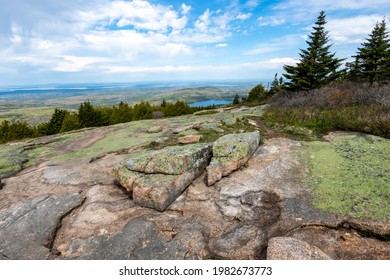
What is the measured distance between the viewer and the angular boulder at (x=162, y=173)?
17.5 ft

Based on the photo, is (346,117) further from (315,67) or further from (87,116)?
(87,116)

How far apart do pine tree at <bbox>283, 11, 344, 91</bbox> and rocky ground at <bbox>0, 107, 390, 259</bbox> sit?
80.1ft

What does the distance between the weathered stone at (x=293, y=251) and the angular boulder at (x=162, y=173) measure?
260 centimetres

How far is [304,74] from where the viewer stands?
29719mm

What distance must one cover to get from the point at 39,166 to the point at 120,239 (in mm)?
6872

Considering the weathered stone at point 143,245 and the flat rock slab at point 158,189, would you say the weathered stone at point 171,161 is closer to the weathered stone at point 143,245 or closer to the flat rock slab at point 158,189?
the flat rock slab at point 158,189

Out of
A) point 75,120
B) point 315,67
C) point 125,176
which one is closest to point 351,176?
point 125,176

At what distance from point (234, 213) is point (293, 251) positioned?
5.11 feet

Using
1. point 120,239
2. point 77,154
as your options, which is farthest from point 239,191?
point 77,154

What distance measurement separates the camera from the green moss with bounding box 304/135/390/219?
14.7ft

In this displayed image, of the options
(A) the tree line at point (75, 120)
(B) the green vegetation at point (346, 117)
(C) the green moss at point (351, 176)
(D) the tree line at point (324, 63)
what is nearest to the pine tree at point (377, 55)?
(D) the tree line at point (324, 63)

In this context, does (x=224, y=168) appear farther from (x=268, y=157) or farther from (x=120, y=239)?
(x=120, y=239)

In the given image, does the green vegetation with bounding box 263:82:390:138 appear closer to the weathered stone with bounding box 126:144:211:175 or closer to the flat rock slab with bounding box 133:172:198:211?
the weathered stone with bounding box 126:144:211:175
